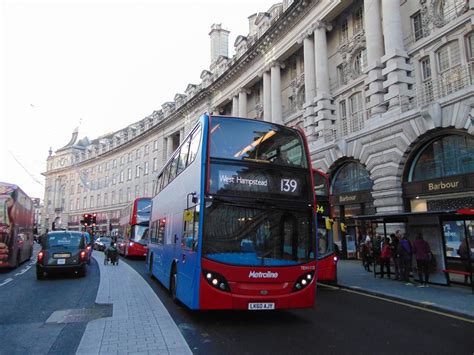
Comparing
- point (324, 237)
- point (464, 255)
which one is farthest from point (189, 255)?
point (464, 255)

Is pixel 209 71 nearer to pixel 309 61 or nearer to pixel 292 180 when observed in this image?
pixel 309 61

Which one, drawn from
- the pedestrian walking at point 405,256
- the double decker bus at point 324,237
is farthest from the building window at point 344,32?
the pedestrian walking at point 405,256

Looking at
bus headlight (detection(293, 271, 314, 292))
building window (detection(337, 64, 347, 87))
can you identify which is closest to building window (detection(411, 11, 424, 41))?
building window (detection(337, 64, 347, 87))

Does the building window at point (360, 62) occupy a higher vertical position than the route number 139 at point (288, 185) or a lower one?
higher

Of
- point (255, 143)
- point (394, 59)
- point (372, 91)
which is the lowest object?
point (255, 143)

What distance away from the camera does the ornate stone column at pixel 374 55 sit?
1997 cm

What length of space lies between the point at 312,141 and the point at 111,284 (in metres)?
16.8

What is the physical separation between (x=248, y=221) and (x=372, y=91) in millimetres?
15746

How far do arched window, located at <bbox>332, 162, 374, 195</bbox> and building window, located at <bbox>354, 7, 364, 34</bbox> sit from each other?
8.32 meters

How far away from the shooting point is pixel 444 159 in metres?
17.0

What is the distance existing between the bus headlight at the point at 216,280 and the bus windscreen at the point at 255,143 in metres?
2.15

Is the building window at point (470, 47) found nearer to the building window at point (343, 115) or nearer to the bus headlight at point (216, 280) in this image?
the building window at point (343, 115)

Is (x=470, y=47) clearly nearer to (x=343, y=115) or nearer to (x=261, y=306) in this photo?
(x=343, y=115)

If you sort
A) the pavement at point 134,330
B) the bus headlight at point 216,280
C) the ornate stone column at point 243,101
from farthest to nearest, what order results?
1. the ornate stone column at point 243,101
2. the bus headlight at point 216,280
3. the pavement at point 134,330
